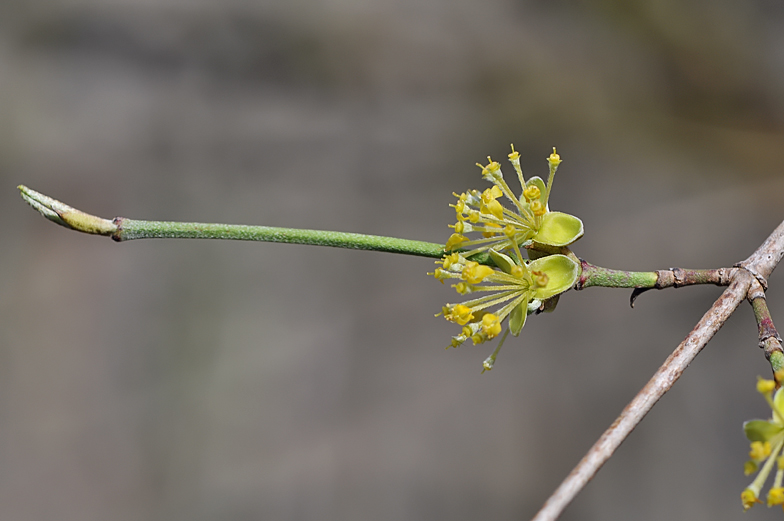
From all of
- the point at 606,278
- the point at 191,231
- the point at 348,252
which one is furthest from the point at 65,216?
the point at 348,252

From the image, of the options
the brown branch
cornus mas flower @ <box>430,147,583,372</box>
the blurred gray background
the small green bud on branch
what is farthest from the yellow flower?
the blurred gray background

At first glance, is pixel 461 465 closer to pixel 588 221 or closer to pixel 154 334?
pixel 588 221

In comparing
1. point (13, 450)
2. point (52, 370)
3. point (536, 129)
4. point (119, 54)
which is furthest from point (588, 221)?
point (13, 450)

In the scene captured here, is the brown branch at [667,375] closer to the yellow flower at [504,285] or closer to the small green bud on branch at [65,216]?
the yellow flower at [504,285]

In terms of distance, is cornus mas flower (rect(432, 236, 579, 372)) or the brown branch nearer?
the brown branch

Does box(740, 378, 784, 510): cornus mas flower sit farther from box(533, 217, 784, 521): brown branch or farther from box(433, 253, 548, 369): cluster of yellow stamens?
box(433, 253, 548, 369): cluster of yellow stamens

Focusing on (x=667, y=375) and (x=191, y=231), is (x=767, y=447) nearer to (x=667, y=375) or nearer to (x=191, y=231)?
(x=667, y=375)

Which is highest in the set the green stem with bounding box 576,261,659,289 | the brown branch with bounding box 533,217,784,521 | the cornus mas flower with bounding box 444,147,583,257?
the cornus mas flower with bounding box 444,147,583,257
